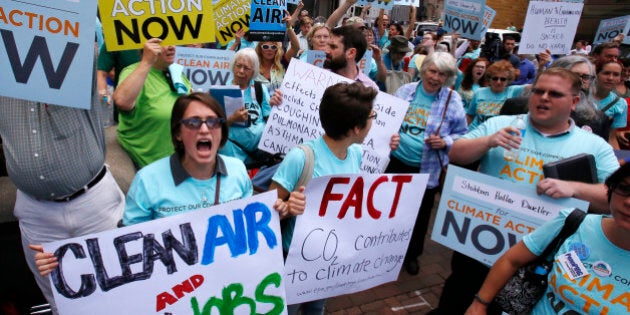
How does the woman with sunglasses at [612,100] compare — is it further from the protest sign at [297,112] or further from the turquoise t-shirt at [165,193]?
the turquoise t-shirt at [165,193]

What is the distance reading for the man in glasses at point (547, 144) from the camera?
2.10m

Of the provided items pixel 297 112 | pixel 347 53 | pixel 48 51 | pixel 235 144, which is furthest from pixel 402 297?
pixel 48 51

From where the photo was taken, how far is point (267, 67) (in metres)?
4.77

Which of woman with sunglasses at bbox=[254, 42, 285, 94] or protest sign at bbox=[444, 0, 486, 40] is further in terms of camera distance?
protest sign at bbox=[444, 0, 486, 40]

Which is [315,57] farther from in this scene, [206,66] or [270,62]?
[206,66]

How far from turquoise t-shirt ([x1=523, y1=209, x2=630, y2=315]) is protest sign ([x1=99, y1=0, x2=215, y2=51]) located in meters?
2.44

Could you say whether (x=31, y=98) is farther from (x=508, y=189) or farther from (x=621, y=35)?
(x=621, y=35)

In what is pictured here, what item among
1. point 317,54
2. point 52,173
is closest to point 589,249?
point 52,173

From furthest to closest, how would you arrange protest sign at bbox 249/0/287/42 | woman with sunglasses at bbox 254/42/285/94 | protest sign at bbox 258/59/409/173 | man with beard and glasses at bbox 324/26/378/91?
1. protest sign at bbox 249/0/287/42
2. woman with sunglasses at bbox 254/42/285/94
3. man with beard and glasses at bbox 324/26/378/91
4. protest sign at bbox 258/59/409/173

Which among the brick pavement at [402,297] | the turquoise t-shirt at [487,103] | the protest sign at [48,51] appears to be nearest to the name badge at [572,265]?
the brick pavement at [402,297]

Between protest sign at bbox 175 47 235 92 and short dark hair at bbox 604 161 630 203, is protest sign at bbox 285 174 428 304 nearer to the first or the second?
short dark hair at bbox 604 161 630 203

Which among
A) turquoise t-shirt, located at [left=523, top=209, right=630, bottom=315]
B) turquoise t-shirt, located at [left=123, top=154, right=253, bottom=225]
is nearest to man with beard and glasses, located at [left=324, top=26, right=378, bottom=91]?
turquoise t-shirt, located at [left=123, top=154, right=253, bottom=225]

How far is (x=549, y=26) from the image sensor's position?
479 centimetres

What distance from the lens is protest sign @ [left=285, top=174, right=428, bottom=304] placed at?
2.17 meters
